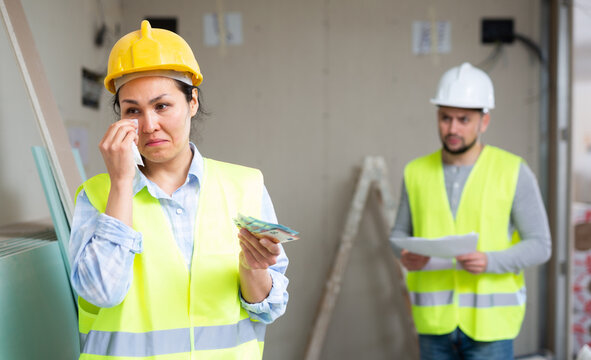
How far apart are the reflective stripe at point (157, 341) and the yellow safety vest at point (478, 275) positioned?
4.01 feet

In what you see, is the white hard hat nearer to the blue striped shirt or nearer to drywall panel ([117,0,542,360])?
drywall panel ([117,0,542,360])

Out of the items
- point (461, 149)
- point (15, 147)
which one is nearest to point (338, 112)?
point (461, 149)

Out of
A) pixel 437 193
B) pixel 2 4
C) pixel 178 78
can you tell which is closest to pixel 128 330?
pixel 178 78

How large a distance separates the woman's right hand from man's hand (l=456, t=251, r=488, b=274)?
56.9 inches

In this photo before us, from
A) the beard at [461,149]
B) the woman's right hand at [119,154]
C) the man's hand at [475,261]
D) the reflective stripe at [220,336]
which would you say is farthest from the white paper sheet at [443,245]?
the woman's right hand at [119,154]

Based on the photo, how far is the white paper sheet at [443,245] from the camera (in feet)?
6.46

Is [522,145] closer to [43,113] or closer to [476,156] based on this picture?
[476,156]

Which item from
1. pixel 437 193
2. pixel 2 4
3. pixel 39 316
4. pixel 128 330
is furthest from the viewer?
pixel 437 193

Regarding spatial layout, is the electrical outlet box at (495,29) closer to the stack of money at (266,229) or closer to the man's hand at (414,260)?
the man's hand at (414,260)

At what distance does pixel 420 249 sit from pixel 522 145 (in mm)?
1889

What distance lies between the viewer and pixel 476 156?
2346 millimetres

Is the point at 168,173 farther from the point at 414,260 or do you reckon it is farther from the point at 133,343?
the point at 414,260

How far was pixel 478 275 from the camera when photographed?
2223 millimetres

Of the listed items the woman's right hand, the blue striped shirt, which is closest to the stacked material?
the blue striped shirt
